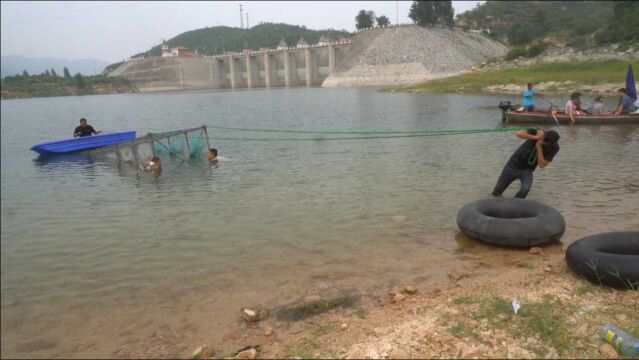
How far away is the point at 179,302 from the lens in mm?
7539

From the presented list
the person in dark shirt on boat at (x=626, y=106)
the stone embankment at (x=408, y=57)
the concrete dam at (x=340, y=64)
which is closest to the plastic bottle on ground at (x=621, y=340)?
the person in dark shirt on boat at (x=626, y=106)

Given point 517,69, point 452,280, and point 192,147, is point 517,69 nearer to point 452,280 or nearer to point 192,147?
point 192,147

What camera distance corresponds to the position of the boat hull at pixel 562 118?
84.6 ft

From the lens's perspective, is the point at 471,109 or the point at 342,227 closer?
the point at 342,227

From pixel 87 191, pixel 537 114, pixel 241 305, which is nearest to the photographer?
pixel 241 305

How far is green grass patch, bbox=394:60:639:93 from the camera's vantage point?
51344mm

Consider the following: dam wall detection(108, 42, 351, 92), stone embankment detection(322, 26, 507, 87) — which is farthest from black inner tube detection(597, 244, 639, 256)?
dam wall detection(108, 42, 351, 92)

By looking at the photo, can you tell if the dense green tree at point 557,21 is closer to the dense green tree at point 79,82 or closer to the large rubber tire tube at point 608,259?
the large rubber tire tube at point 608,259

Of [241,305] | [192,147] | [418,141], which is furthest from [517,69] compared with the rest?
[241,305]

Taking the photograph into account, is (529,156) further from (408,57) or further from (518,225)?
(408,57)

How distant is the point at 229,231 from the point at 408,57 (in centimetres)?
10825

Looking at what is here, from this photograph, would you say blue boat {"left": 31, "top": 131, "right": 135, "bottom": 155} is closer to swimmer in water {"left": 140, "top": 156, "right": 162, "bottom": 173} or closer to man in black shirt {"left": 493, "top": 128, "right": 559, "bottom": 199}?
swimmer in water {"left": 140, "top": 156, "right": 162, "bottom": 173}

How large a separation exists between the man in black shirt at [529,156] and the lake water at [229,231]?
3.94 feet

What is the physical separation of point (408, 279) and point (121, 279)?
545cm
